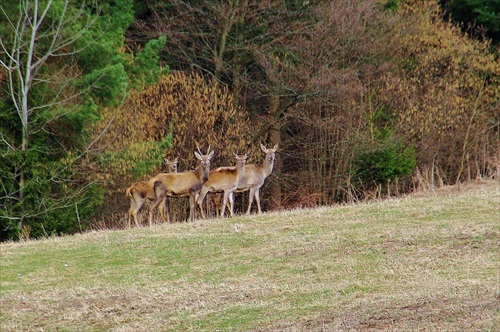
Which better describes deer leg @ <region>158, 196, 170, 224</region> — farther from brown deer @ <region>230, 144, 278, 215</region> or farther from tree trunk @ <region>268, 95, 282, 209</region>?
tree trunk @ <region>268, 95, 282, 209</region>

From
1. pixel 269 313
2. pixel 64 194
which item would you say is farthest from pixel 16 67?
pixel 269 313

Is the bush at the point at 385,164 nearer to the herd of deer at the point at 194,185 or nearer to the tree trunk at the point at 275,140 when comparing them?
the tree trunk at the point at 275,140

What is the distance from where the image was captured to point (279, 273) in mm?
15273

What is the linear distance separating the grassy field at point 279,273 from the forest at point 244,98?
17.3 feet

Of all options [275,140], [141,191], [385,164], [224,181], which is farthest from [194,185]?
[385,164]

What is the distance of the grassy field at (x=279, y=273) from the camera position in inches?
476

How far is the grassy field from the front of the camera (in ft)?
39.7

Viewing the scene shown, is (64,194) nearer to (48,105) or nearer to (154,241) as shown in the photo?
(48,105)

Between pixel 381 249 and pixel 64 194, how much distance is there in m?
11.4

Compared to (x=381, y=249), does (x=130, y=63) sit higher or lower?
higher

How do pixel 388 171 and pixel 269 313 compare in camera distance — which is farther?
pixel 388 171

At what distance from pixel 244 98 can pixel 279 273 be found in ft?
53.2

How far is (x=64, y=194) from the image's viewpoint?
25219mm

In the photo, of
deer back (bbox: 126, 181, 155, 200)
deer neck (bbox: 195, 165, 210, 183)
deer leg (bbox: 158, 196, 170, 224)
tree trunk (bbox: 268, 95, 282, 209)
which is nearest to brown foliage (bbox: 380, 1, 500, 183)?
tree trunk (bbox: 268, 95, 282, 209)
